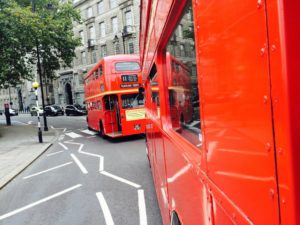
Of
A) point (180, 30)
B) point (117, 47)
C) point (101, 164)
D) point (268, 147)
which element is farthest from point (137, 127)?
point (117, 47)

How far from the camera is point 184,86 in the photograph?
6.73 ft

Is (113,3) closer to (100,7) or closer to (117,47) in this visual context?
(100,7)

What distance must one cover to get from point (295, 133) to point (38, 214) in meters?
5.81

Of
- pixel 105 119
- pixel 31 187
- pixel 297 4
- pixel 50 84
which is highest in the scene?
pixel 50 84

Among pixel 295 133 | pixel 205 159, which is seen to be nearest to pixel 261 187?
pixel 295 133

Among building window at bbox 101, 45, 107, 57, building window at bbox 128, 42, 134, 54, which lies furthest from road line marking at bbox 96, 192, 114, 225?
building window at bbox 101, 45, 107, 57

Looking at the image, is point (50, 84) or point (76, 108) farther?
point (50, 84)

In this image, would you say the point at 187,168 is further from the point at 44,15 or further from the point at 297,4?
the point at 44,15

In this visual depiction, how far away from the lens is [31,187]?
7.96m

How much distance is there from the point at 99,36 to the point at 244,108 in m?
46.2

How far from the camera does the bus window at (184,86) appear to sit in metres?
1.74

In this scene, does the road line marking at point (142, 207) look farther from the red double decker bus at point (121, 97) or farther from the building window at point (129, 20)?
the building window at point (129, 20)

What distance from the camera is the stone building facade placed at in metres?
40.1

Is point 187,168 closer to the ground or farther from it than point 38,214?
farther from it
